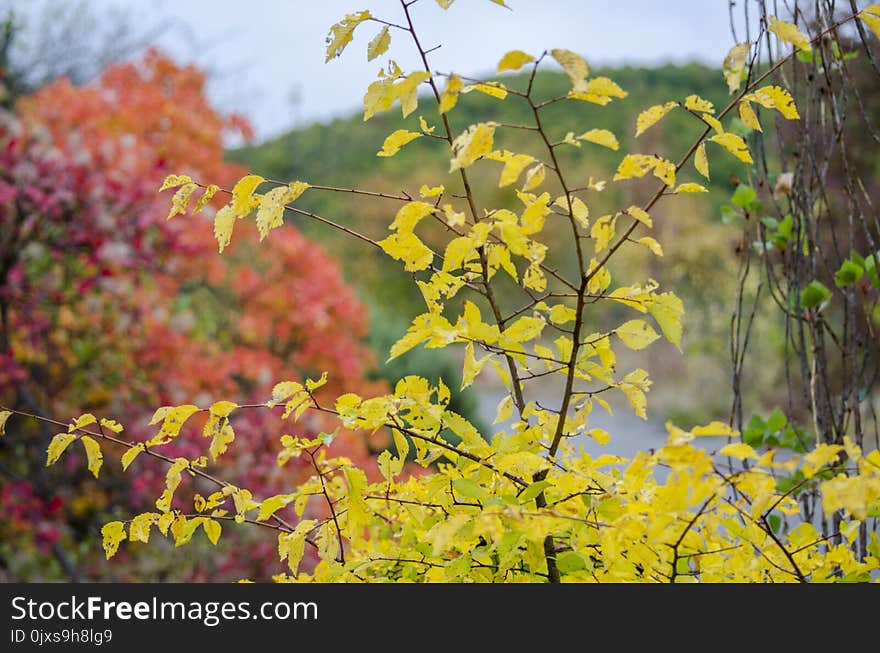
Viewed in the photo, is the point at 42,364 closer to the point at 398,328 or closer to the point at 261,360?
the point at 261,360

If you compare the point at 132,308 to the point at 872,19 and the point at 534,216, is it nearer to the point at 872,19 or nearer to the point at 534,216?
the point at 534,216

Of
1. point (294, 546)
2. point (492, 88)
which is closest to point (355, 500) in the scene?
point (294, 546)

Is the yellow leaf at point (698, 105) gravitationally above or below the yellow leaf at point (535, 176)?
above

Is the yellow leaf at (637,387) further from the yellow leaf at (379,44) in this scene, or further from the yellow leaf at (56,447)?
the yellow leaf at (56,447)

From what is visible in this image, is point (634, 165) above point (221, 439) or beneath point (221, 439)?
above

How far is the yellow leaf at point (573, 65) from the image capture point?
0.77 metres

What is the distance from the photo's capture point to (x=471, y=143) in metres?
0.79

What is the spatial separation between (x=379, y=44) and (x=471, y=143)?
0.25 meters

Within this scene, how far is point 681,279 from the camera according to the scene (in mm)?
10789

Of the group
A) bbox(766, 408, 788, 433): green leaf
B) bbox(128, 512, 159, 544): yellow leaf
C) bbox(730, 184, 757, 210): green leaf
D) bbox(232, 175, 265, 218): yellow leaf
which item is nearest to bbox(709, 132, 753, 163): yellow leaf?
bbox(232, 175, 265, 218): yellow leaf

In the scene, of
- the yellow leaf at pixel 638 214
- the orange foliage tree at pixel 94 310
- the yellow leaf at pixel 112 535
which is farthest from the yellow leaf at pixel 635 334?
the orange foliage tree at pixel 94 310

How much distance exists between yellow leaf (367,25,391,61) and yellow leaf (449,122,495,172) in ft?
0.67

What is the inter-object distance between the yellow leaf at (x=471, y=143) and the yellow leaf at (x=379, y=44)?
0.20 meters

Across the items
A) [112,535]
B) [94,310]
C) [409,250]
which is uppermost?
[94,310]
